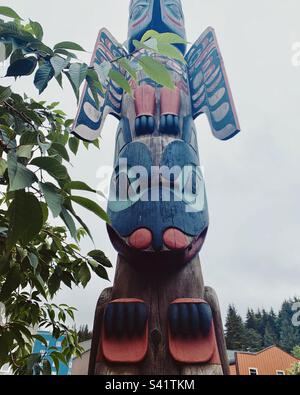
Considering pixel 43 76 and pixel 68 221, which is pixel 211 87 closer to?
pixel 43 76

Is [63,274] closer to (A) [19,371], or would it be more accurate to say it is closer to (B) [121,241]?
(A) [19,371]

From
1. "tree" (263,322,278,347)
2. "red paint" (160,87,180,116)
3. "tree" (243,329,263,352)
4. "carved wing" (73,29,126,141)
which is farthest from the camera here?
"tree" (243,329,263,352)

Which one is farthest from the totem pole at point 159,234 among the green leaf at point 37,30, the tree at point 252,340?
the tree at point 252,340

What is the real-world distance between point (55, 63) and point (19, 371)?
1283 mm

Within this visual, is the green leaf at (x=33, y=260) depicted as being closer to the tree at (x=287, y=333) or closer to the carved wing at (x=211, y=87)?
the carved wing at (x=211, y=87)

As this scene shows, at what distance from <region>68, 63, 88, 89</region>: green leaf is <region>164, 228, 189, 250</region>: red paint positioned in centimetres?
154

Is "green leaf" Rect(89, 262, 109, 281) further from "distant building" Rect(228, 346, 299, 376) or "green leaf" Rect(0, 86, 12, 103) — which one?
"distant building" Rect(228, 346, 299, 376)

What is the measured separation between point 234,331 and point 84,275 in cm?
2670

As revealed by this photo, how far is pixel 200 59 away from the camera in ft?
11.0

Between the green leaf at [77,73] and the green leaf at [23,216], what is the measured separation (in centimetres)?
→ 28

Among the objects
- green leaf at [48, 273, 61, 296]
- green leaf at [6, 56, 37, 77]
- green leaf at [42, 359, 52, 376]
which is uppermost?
green leaf at [6, 56, 37, 77]

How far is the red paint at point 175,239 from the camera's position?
215 centimetres

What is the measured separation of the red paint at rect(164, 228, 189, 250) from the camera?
215cm

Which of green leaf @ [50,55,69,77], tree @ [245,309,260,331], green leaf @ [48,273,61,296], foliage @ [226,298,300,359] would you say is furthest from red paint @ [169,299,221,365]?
tree @ [245,309,260,331]
